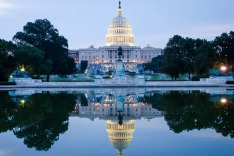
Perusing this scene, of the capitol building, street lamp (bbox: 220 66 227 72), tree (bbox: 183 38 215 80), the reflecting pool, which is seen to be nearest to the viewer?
the reflecting pool

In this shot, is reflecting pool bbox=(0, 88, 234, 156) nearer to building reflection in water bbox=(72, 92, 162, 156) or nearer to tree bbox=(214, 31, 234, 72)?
building reflection in water bbox=(72, 92, 162, 156)

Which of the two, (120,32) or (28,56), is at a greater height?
(120,32)

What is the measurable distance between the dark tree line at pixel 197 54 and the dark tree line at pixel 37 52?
1889 cm

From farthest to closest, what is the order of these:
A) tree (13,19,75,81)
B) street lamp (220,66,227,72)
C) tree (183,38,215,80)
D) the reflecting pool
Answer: tree (13,19,75,81), street lamp (220,66,227,72), tree (183,38,215,80), the reflecting pool

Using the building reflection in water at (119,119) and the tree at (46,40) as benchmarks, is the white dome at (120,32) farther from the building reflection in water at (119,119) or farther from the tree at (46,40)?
the building reflection in water at (119,119)

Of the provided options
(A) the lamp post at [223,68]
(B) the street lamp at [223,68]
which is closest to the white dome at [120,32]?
(A) the lamp post at [223,68]

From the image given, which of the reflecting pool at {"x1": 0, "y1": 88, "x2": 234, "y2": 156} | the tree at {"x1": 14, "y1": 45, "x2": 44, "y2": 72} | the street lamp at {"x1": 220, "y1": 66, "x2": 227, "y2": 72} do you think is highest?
the tree at {"x1": 14, "y1": 45, "x2": 44, "y2": 72}

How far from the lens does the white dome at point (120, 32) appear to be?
6132 inches

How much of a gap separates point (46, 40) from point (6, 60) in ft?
36.7

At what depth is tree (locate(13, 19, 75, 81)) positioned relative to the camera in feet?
213

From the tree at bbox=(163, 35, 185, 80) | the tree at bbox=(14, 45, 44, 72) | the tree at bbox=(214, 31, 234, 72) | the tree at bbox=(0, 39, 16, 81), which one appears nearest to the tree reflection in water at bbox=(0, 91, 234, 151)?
the tree at bbox=(0, 39, 16, 81)

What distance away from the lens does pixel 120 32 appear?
156 meters

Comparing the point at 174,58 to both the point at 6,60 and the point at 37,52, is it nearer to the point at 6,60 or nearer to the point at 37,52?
the point at 37,52

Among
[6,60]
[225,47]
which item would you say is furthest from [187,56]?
[6,60]
